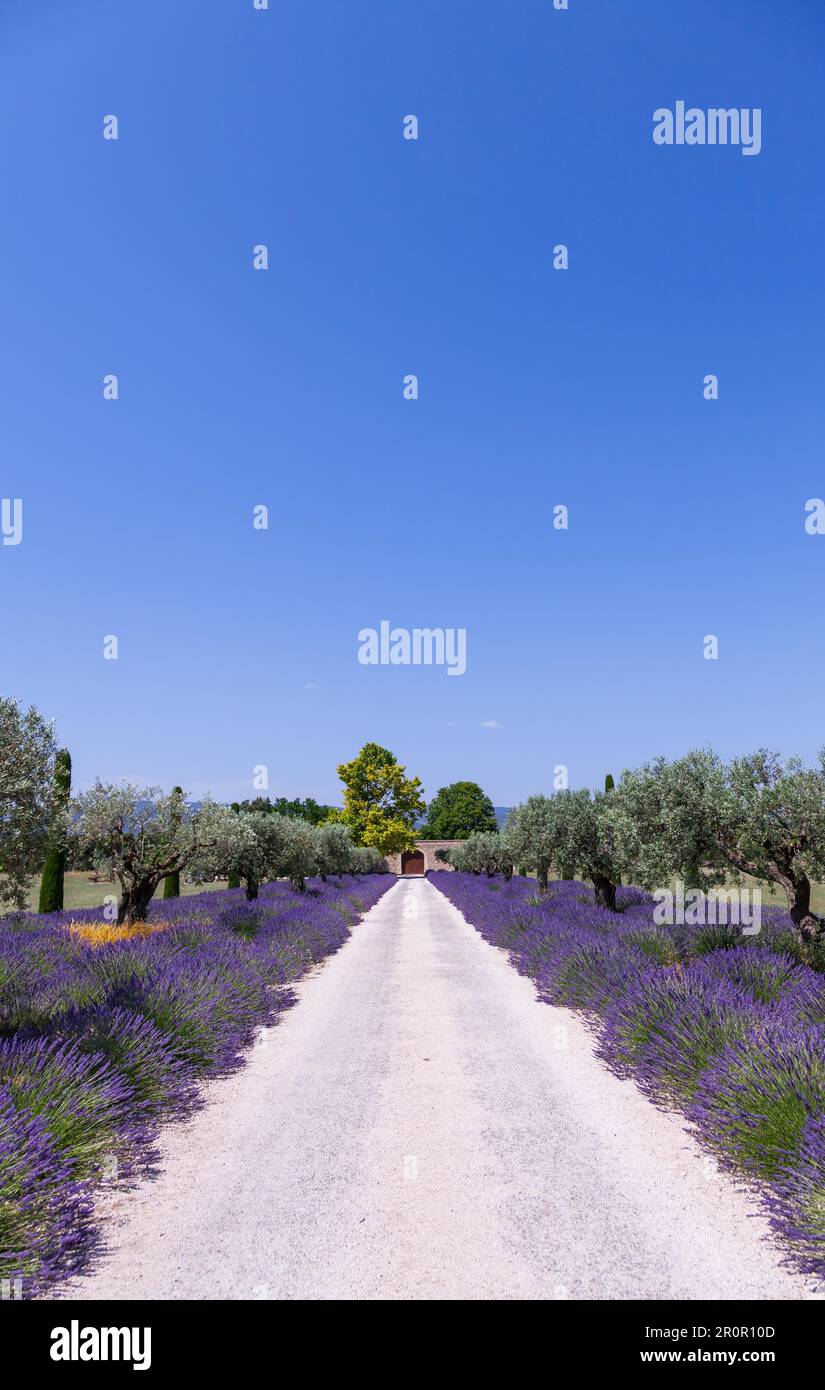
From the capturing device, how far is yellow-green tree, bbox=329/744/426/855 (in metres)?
69.9

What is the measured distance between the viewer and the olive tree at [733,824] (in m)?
11.2

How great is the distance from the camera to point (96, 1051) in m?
6.50

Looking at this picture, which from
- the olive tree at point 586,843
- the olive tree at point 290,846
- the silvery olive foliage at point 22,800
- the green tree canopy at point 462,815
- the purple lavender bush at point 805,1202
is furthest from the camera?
the green tree canopy at point 462,815

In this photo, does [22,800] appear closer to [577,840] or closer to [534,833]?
[577,840]

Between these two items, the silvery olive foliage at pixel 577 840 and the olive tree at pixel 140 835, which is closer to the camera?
the olive tree at pixel 140 835

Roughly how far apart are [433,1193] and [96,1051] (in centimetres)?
351

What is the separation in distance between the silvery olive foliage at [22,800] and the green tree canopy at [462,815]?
10185 cm

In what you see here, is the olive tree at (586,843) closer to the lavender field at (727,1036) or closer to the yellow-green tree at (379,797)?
the lavender field at (727,1036)

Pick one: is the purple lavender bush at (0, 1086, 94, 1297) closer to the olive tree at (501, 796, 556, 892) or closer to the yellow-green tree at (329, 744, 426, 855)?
the olive tree at (501, 796, 556, 892)

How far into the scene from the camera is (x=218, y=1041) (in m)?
Answer: 8.55

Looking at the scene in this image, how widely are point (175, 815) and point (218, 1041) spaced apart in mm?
9857

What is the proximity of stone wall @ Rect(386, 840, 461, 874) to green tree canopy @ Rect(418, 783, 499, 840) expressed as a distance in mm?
17625

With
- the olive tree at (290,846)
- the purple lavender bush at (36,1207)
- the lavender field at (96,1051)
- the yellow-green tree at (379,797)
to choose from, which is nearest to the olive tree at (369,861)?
the yellow-green tree at (379,797)

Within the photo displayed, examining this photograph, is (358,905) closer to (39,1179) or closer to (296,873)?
(296,873)
